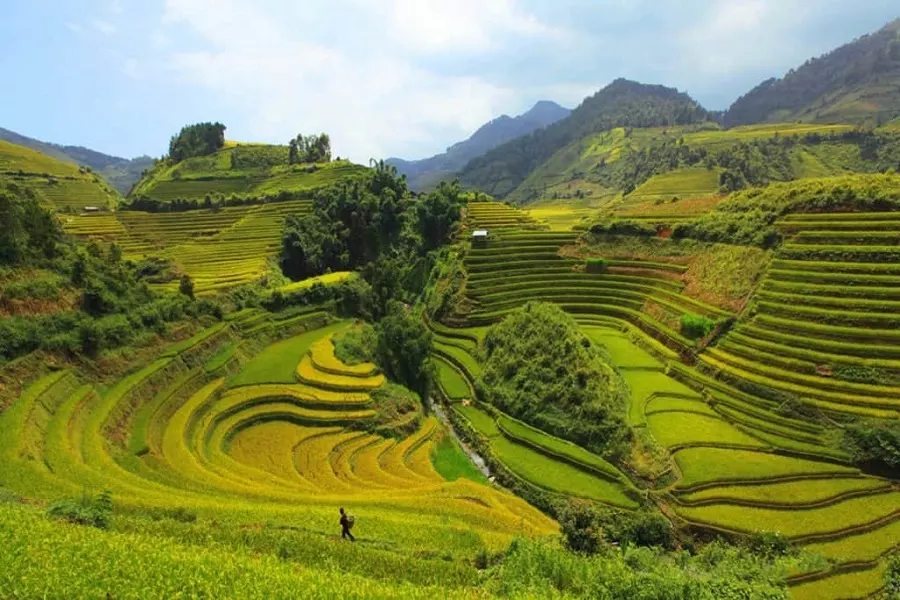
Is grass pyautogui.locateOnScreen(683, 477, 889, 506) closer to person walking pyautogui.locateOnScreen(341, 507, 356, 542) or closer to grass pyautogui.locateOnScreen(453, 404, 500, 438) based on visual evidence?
grass pyautogui.locateOnScreen(453, 404, 500, 438)

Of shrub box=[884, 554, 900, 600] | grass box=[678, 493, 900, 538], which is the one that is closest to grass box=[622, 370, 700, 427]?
grass box=[678, 493, 900, 538]

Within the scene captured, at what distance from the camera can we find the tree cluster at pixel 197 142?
369 ft

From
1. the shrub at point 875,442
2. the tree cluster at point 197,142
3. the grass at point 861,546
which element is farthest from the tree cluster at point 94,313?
the tree cluster at point 197,142

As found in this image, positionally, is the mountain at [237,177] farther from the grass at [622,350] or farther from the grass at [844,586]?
the grass at [844,586]

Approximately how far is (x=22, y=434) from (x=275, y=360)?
1999 cm

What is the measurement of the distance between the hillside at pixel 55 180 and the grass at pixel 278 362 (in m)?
60.4

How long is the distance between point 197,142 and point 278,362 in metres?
90.3

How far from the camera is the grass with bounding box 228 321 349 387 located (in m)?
39.5

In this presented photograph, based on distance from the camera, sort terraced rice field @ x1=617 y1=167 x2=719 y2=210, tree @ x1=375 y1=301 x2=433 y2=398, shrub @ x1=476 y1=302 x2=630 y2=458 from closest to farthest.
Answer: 1. shrub @ x1=476 y1=302 x2=630 y2=458
2. tree @ x1=375 y1=301 x2=433 y2=398
3. terraced rice field @ x1=617 y1=167 x2=719 y2=210

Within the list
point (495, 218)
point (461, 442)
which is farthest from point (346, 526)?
point (495, 218)

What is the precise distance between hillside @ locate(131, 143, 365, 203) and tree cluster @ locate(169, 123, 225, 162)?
2.68m

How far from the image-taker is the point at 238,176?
101 meters

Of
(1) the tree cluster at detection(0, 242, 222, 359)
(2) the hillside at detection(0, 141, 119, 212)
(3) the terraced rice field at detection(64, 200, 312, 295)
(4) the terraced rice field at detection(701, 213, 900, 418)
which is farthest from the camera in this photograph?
(2) the hillside at detection(0, 141, 119, 212)

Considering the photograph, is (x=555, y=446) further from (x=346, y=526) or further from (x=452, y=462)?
(x=346, y=526)
